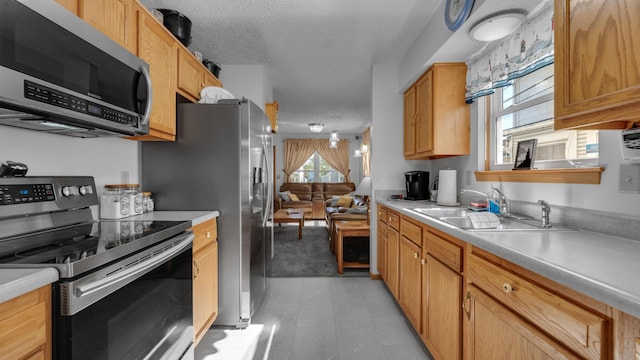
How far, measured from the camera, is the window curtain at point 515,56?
1.46 meters

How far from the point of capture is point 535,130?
1.72 metres

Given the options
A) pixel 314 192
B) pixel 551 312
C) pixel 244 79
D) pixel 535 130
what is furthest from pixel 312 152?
pixel 551 312

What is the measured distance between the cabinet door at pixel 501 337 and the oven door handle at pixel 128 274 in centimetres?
140

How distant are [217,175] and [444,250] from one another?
5.19 feet

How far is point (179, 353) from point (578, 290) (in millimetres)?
1674

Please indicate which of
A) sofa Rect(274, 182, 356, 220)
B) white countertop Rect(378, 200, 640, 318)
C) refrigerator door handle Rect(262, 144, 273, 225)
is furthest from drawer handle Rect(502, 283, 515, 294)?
sofa Rect(274, 182, 356, 220)

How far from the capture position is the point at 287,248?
13.7 ft

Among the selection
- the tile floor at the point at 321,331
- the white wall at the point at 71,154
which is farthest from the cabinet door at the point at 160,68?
the tile floor at the point at 321,331

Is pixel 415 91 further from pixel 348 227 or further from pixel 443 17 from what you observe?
pixel 348 227

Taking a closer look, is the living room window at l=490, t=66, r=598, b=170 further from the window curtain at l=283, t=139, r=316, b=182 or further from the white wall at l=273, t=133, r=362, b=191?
the window curtain at l=283, t=139, r=316, b=182

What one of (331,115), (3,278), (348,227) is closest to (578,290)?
(3,278)

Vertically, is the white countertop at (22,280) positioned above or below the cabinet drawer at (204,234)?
above

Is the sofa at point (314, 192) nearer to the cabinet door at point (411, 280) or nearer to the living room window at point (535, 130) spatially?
Result: the cabinet door at point (411, 280)

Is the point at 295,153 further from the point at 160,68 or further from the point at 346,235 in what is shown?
the point at 160,68
